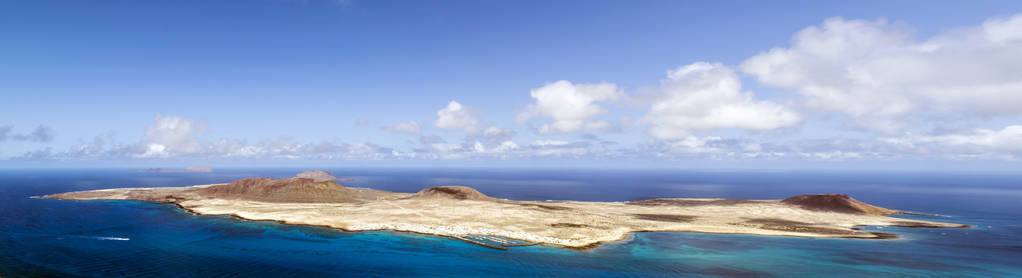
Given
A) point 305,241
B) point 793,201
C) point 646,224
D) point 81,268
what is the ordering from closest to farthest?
point 81,268
point 305,241
point 646,224
point 793,201

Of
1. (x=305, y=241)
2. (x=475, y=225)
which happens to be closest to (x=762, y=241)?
(x=475, y=225)

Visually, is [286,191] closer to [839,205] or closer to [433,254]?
[433,254]

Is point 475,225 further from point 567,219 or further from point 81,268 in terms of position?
A: point 81,268

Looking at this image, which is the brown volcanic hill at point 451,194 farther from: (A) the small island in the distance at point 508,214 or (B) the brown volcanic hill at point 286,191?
(B) the brown volcanic hill at point 286,191

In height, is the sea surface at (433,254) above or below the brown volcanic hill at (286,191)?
below

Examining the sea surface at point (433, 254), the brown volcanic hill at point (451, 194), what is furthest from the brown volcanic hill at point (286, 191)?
the sea surface at point (433, 254)

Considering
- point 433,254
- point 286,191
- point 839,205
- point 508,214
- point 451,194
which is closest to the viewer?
point 433,254

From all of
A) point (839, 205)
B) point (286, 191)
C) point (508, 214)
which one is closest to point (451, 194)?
point (508, 214)
